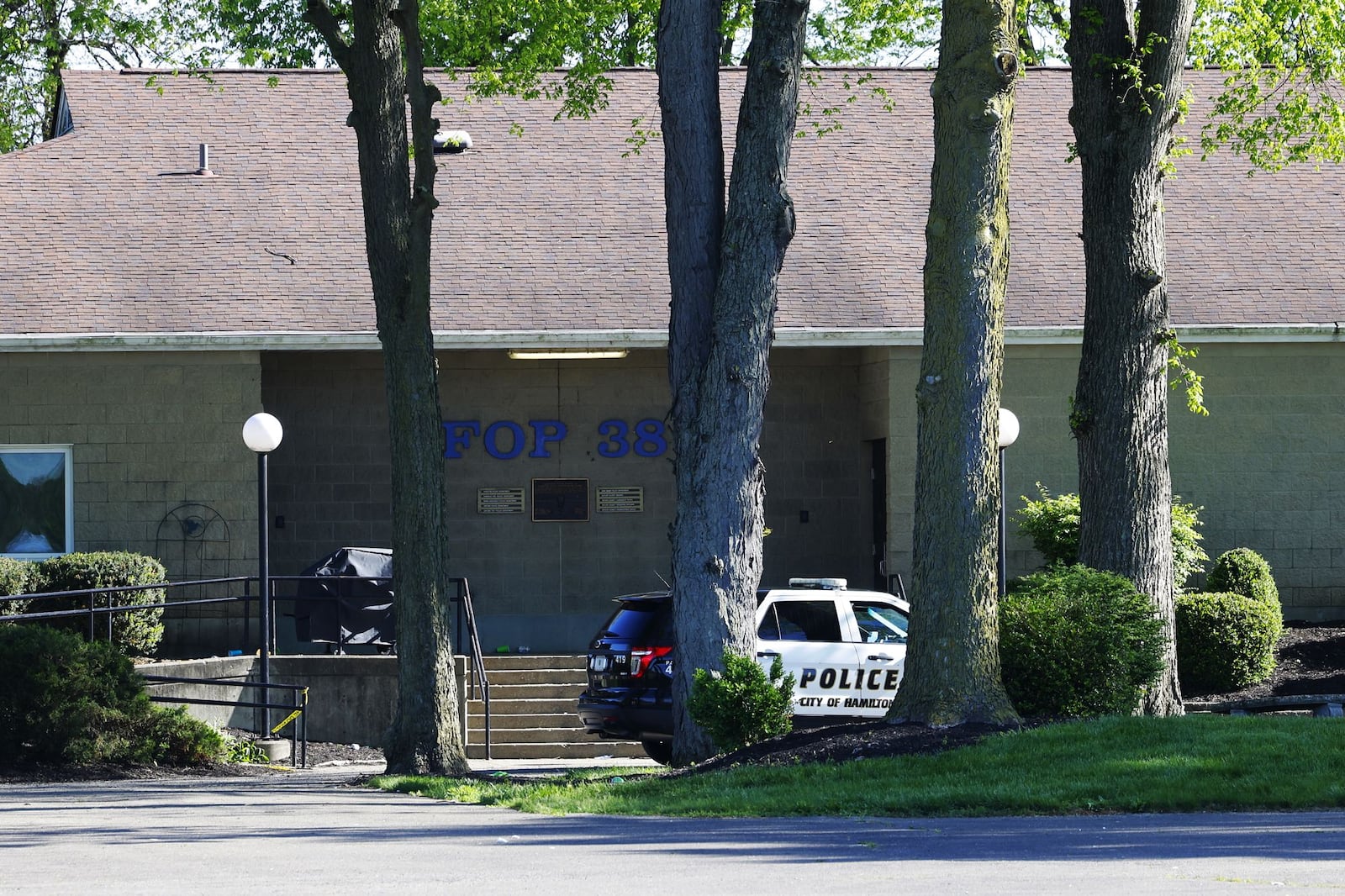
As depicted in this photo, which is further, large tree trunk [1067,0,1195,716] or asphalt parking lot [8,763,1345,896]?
large tree trunk [1067,0,1195,716]

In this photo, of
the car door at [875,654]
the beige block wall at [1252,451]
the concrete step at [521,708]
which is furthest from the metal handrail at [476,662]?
the beige block wall at [1252,451]

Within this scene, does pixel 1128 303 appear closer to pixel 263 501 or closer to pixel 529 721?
pixel 529 721

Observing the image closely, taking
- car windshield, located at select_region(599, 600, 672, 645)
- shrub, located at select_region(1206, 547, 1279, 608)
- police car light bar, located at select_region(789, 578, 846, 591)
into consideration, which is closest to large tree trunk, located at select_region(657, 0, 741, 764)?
car windshield, located at select_region(599, 600, 672, 645)

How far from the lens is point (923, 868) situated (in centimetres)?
760

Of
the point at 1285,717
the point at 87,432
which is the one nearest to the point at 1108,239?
the point at 1285,717

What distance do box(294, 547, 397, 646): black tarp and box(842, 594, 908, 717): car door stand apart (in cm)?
606

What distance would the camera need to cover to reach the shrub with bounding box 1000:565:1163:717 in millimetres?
12305

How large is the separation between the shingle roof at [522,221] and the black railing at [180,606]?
3.11 m

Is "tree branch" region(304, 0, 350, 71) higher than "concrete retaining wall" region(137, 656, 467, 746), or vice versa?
"tree branch" region(304, 0, 350, 71)

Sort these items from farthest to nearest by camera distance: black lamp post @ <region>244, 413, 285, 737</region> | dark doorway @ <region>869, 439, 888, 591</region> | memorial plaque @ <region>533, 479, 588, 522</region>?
memorial plaque @ <region>533, 479, 588, 522</region> < dark doorway @ <region>869, 439, 888, 591</region> < black lamp post @ <region>244, 413, 285, 737</region>

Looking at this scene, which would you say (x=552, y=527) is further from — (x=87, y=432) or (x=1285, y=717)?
(x=1285, y=717)

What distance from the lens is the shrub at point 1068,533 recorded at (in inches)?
757

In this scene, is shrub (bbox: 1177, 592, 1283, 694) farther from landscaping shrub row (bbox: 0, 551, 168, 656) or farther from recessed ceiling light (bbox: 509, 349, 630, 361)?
landscaping shrub row (bbox: 0, 551, 168, 656)

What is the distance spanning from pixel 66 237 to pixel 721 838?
51.6ft
